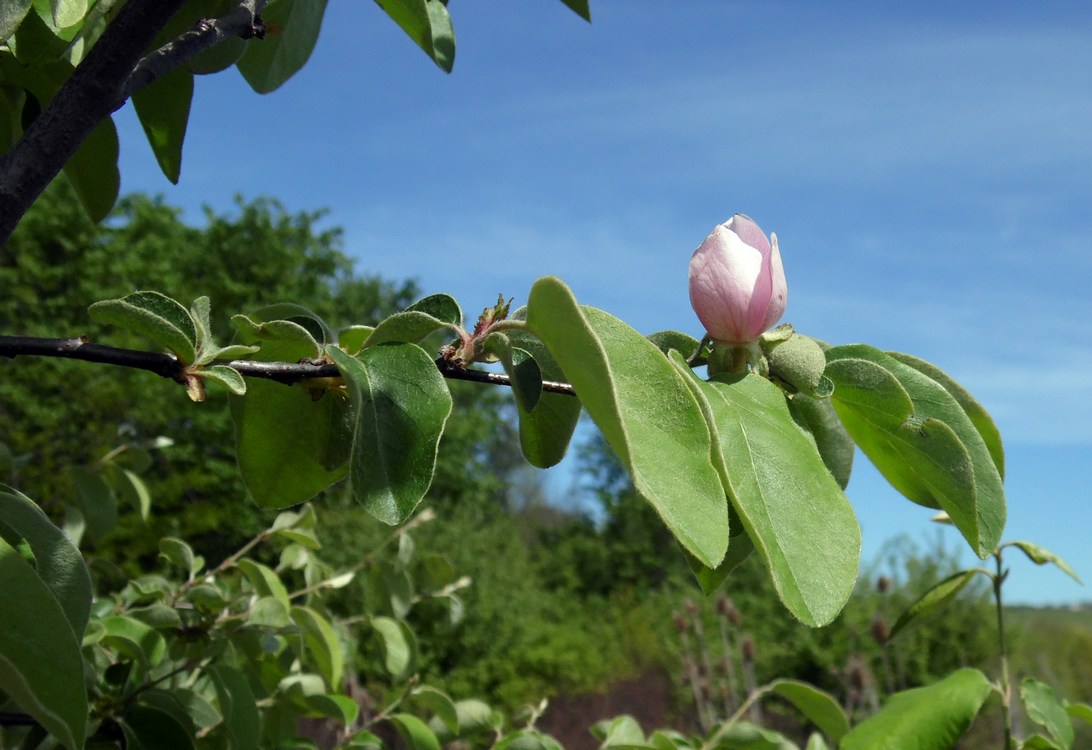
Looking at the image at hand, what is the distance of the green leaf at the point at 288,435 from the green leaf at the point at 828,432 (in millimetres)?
341

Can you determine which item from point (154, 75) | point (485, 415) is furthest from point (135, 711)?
point (485, 415)

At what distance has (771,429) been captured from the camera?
56cm

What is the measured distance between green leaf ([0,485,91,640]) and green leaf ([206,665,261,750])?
0.60 metres

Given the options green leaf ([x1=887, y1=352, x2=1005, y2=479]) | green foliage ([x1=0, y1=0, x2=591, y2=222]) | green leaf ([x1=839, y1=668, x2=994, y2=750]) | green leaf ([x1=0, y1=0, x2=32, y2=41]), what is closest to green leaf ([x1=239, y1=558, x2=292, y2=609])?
green foliage ([x1=0, y1=0, x2=591, y2=222])

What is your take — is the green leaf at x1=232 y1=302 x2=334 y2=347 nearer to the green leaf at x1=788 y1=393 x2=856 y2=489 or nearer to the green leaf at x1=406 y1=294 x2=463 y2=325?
the green leaf at x1=406 y1=294 x2=463 y2=325

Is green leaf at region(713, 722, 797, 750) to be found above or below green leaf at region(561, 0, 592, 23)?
below

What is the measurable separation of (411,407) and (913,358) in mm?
373

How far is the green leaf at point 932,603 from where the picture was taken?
3.85 ft

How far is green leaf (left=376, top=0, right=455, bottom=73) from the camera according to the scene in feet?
3.34

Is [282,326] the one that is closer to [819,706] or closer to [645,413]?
[645,413]

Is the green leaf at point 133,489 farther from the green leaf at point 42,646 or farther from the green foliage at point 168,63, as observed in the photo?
the green leaf at point 42,646

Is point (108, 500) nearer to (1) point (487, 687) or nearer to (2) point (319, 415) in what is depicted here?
(2) point (319, 415)

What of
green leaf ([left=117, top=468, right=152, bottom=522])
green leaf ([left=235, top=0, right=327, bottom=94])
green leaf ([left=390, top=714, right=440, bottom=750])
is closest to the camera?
green leaf ([left=235, top=0, right=327, bottom=94])

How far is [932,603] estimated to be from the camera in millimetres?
1187
